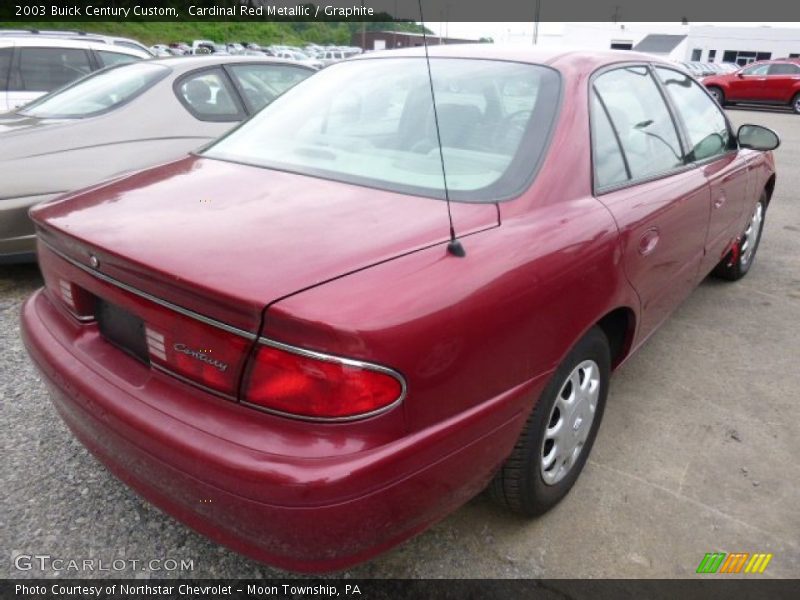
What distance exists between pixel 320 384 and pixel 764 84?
75.1 feet

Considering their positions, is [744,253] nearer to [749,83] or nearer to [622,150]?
[622,150]

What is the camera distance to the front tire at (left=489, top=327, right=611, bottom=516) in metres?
1.96

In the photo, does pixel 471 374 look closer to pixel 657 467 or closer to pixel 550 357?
pixel 550 357

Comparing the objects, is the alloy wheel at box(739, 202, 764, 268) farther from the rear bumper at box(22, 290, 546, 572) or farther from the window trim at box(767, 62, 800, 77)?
the window trim at box(767, 62, 800, 77)

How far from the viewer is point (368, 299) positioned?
144cm

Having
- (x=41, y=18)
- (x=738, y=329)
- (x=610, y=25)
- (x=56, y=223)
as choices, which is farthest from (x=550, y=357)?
(x=610, y=25)

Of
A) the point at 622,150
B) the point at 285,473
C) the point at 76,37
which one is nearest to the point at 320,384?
the point at 285,473

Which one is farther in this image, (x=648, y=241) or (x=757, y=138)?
(x=757, y=138)

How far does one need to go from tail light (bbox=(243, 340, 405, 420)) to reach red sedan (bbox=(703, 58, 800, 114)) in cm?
2127

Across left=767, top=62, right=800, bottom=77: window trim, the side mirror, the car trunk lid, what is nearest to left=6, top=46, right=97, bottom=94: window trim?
the car trunk lid

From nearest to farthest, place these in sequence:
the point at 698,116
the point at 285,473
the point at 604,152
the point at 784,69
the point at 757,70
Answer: the point at 285,473 → the point at 604,152 → the point at 698,116 → the point at 784,69 → the point at 757,70

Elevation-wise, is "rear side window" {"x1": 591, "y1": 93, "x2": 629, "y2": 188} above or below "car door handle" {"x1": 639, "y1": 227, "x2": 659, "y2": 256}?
above

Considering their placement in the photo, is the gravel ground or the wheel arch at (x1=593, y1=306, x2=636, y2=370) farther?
the wheel arch at (x1=593, y1=306, x2=636, y2=370)

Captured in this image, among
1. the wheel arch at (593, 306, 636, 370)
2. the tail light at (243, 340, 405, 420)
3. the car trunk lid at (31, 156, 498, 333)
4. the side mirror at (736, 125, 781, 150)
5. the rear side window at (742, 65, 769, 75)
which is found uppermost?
the car trunk lid at (31, 156, 498, 333)
